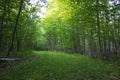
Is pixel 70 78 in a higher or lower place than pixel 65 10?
lower

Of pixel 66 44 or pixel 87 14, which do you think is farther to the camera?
pixel 66 44

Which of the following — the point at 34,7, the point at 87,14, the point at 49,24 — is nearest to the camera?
the point at 87,14

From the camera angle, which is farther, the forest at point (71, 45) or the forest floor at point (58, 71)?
the forest at point (71, 45)

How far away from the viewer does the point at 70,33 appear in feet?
110

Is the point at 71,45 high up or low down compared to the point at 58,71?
up

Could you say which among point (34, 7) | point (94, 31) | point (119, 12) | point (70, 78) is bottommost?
point (70, 78)

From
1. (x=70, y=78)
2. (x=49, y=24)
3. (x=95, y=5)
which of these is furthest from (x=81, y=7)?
(x=49, y=24)

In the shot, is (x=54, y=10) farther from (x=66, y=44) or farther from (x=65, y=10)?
(x=66, y=44)

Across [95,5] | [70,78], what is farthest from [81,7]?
[70,78]

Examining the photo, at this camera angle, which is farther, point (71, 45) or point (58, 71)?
point (71, 45)

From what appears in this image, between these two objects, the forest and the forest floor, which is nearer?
the forest floor

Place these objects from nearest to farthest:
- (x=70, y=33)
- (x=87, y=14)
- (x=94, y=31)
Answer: (x=87, y=14) < (x=94, y=31) < (x=70, y=33)

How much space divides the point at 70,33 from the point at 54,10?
6059 mm

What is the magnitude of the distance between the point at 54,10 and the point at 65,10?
5477mm
